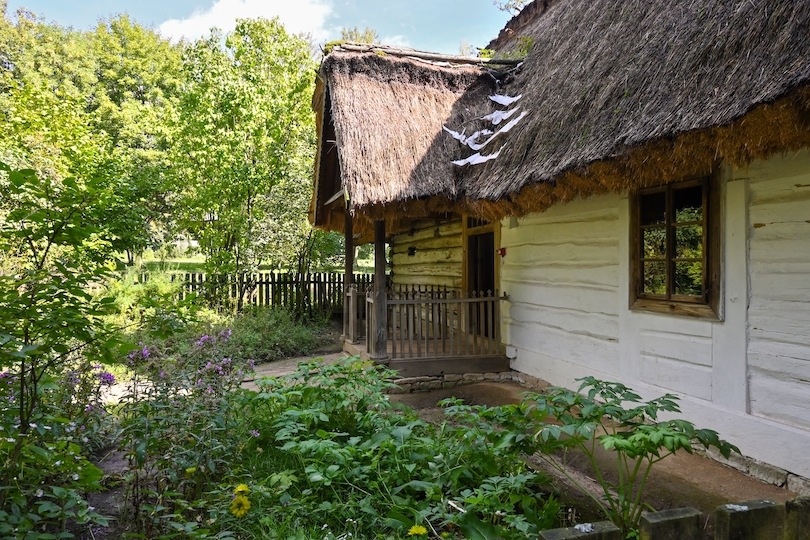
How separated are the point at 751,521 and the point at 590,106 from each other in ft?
14.7

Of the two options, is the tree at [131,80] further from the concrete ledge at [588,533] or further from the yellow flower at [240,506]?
the concrete ledge at [588,533]

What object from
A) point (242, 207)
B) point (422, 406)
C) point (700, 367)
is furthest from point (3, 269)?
point (700, 367)

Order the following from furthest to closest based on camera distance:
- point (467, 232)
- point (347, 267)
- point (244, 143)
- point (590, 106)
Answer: point (244, 143), point (347, 267), point (467, 232), point (590, 106)

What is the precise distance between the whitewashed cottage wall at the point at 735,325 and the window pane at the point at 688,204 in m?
Result: 0.28

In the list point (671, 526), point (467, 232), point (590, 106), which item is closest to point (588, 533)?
point (671, 526)

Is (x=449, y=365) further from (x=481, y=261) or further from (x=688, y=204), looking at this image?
(x=688, y=204)

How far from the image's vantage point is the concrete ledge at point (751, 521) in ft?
4.14

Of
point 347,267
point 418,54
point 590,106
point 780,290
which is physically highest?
point 418,54

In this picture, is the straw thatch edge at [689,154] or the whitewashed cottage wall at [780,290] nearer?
the straw thatch edge at [689,154]

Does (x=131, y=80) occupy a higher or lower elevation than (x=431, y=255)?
higher

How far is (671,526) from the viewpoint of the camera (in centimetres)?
128

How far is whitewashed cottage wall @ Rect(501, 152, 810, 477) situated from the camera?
362cm

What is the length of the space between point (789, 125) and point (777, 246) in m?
1.08

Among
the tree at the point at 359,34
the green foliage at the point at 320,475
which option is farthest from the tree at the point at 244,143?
the tree at the point at 359,34
